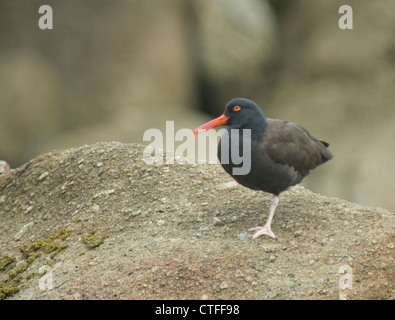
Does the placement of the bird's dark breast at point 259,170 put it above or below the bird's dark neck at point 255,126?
below

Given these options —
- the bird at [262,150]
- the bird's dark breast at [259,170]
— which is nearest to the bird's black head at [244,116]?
the bird at [262,150]

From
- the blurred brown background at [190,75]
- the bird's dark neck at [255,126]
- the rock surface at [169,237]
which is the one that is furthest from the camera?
the blurred brown background at [190,75]

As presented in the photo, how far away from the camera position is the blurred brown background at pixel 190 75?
11.1m

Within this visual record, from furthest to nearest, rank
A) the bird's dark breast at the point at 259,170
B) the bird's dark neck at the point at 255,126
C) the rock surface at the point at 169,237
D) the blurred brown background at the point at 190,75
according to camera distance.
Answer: the blurred brown background at the point at 190,75 → the bird's dark neck at the point at 255,126 → the bird's dark breast at the point at 259,170 → the rock surface at the point at 169,237

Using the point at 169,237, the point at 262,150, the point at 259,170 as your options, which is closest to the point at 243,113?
the point at 262,150

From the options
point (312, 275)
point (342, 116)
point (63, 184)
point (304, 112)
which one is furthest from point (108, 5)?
point (312, 275)

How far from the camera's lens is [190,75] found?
39.9ft

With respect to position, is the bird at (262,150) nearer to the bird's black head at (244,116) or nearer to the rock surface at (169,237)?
the bird's black head at (244,116)

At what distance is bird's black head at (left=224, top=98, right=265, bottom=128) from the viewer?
4594 millimetres

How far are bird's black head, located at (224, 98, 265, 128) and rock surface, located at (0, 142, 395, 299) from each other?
2.99ft

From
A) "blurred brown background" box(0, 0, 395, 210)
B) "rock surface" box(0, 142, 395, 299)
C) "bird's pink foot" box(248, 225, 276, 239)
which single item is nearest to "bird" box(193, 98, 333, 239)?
"bird's pink foot" box(248, 225, 276, 239)

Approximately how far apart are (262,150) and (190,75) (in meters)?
7.98

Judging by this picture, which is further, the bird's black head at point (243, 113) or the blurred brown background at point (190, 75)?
the blurred brown background at point (190, 75)
